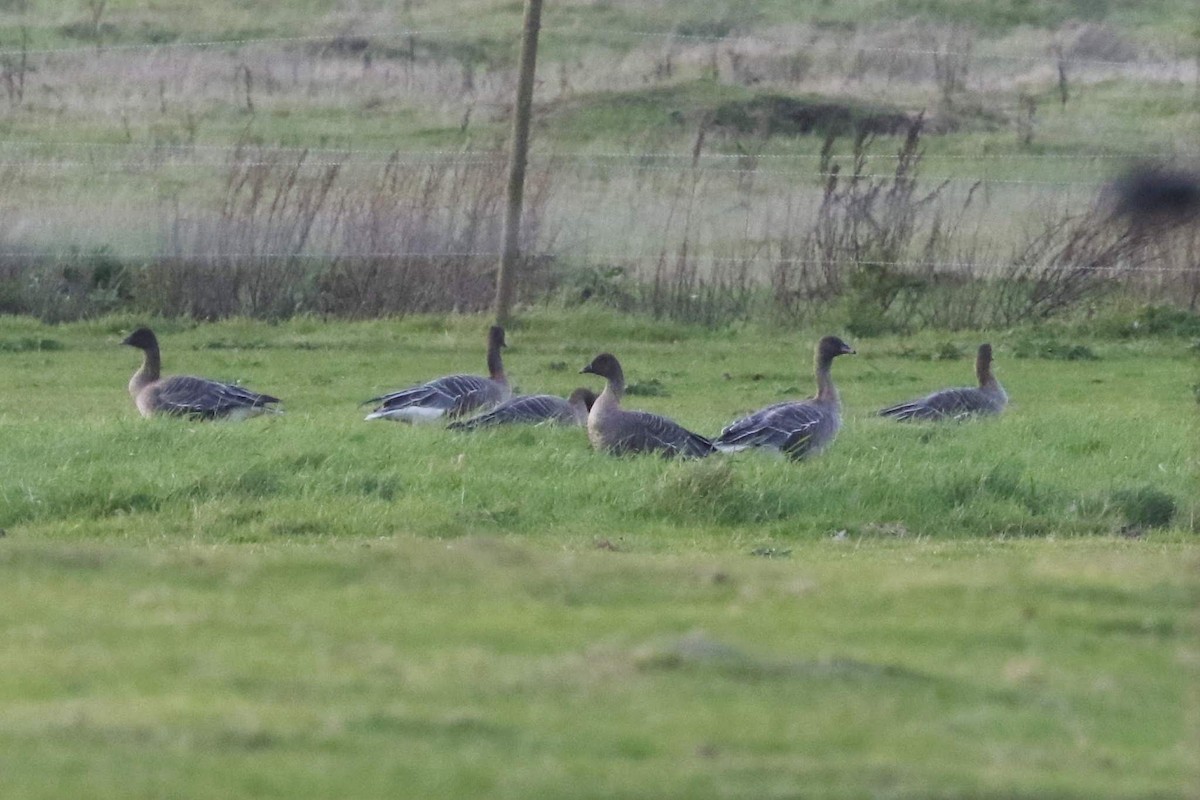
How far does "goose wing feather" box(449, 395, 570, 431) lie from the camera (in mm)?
15352

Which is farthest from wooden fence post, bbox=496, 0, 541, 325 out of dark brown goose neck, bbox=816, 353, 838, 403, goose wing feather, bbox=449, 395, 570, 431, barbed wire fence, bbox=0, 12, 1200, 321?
dark brown goose neck, bbox=816, 353, 838, 403

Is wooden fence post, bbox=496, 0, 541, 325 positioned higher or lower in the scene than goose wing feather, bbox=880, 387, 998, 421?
higher

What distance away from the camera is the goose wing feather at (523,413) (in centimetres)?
1535

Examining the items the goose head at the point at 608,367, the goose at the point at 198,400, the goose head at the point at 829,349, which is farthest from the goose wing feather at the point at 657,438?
the goose at the point at 198,400

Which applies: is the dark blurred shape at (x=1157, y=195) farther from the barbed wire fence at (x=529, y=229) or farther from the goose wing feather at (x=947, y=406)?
the goose wing feather at (x=947, y=406)

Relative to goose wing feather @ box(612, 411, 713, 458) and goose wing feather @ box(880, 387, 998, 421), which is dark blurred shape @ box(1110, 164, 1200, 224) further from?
goose wing feather @ box(612, 411, 713, 458)

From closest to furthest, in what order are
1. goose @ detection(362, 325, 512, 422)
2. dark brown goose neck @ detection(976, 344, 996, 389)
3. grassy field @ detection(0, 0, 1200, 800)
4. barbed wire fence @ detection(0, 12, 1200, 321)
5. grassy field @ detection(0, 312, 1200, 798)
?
grassy field @ detection(0, 312, 1200, 798) → grassy field @ detection(0, 0, 1200, 800) → goose @ detection(362, 325, 512, 422) → dark brown goose neck @ detection(976, 344, 996, 389) → barbed wire fence @ detection(0, 12, 1200, 321)

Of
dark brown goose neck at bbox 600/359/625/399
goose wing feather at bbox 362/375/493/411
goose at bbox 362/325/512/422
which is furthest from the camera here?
goose wing feather at bbox 362/375/493/411

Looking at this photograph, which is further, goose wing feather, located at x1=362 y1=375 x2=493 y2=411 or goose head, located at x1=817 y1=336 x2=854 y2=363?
goose wing feather, located at x1=362 y1=375 x2=493 y2=411

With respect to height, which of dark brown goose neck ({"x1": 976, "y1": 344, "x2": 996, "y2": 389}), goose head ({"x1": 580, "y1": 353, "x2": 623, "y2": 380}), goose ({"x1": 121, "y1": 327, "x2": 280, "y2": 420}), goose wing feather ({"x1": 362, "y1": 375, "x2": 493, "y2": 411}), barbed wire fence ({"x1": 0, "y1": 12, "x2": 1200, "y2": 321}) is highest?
barbed wire fence ({"x1": 0, "y1": 12, "x2": 1200, "y2": 321})

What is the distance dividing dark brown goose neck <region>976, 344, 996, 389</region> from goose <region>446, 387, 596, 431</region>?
11.9ft

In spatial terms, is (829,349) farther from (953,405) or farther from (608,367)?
(608,367)

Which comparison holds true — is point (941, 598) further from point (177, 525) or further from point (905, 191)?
point (905, 191)

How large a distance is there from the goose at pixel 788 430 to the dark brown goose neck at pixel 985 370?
279cm
